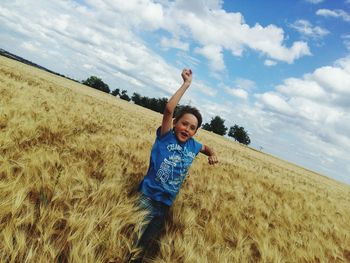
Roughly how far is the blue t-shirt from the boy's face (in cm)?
6

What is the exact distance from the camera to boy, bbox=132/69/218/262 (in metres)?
2.72

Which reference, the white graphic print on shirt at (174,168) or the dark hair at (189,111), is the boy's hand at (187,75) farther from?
the white graphic print on shirt at (174,168)

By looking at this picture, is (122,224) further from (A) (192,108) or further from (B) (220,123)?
(B) (220,123)

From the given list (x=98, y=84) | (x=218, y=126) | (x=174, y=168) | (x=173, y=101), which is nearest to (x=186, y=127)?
(x=173, y=101)

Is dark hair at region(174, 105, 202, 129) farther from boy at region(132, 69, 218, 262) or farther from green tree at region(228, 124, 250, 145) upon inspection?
green tree at region(228, 124, 250, 145)

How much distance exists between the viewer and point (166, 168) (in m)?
2.89

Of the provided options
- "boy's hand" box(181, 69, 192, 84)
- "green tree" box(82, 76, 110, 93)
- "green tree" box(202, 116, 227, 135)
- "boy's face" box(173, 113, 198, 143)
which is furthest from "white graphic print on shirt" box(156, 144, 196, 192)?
"green tree" box(82, 76, 110, 93)

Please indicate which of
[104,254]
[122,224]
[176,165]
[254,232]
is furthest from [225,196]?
[104,254]

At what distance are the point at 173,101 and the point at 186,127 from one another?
322mm

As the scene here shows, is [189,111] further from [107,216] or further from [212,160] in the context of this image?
[107,216]

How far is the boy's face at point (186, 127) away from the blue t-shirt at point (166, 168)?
0.18 ft

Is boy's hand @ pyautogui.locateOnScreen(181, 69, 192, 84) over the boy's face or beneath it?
over

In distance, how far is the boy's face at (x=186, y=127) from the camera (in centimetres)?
305

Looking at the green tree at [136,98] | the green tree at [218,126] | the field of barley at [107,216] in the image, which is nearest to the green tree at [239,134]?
the green tree at [218,126]
